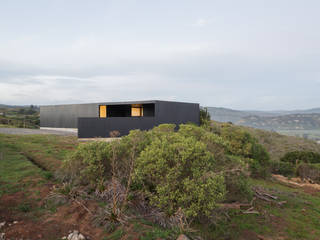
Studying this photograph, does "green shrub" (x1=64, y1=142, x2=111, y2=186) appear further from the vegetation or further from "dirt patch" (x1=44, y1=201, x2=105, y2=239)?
"dirt patch" (x1=44, y1=201, x2=105, y2=239)

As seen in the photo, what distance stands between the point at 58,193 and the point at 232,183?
5.52m

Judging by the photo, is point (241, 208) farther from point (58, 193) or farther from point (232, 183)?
point (58, 193)

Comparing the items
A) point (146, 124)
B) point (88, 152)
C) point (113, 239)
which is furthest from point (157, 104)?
point (113, 239)

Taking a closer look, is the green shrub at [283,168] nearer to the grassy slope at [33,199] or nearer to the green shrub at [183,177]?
the green shrub at [183,177]

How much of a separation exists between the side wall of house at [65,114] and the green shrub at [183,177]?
20083 millimetres

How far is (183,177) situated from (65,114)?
26.9 metres

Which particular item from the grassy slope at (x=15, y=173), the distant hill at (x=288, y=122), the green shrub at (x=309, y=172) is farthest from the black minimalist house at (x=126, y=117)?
the distant hill at (x=288, y=122)

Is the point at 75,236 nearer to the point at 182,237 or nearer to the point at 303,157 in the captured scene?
the point at 182,237

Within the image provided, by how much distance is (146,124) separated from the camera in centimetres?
1847

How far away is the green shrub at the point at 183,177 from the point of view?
5.15 meters

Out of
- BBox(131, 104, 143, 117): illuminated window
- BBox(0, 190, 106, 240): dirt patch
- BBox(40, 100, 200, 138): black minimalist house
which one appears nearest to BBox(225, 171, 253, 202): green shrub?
BBox(0, 190, 106, 240): dirt patch

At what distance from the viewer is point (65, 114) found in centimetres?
2870

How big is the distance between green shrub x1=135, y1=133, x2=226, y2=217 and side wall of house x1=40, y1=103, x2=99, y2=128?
65.9 feet

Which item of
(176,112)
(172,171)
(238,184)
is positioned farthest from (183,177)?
(176,112)
